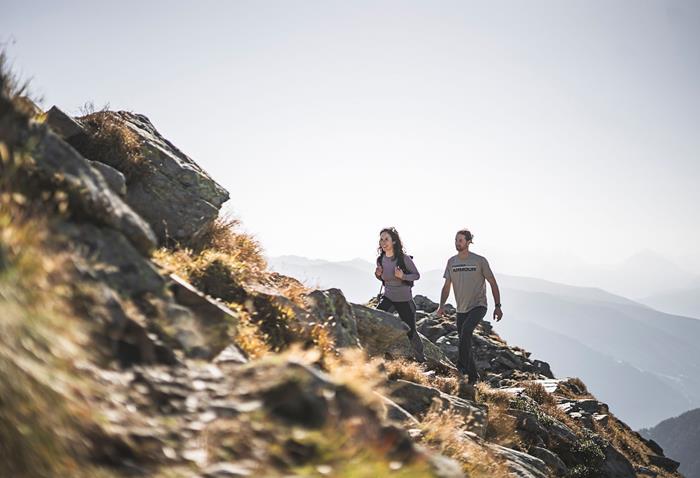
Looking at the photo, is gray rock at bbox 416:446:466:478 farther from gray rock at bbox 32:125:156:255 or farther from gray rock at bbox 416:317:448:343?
gray rock at bbox 416:317:448:343

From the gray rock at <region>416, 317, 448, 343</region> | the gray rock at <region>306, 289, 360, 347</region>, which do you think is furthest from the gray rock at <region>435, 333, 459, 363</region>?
the gray rock at <region>306, 289, 360, 347</region>

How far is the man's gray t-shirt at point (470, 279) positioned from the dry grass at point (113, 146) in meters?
8.45

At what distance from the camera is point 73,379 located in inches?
116

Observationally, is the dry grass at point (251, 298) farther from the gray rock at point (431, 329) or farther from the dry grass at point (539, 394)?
the gray rock at point (431, 329)

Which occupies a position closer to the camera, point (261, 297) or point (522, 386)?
point (261, 297)

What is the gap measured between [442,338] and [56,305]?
25.2 metres

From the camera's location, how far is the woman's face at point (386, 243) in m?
13.4

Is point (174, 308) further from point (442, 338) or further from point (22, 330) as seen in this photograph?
point (442, 338)

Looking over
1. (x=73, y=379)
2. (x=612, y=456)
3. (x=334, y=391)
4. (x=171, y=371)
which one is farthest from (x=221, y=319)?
(x=612, y=456)

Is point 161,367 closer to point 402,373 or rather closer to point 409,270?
point 402,373

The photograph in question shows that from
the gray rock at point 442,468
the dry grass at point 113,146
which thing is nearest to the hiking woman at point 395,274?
the dry grass at point 113,146

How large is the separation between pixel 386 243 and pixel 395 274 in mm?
911

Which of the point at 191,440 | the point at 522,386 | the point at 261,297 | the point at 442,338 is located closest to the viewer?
the point at 191,440

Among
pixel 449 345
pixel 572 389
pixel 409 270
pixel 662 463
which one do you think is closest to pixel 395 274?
pixel 409 270
